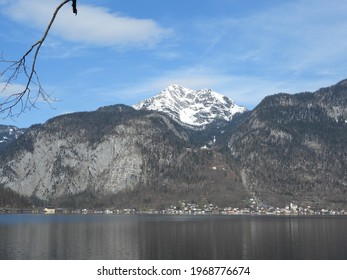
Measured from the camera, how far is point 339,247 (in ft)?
253

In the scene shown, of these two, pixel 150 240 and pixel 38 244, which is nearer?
pixel 38 244

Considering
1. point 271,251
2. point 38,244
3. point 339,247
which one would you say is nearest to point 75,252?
point 38,244

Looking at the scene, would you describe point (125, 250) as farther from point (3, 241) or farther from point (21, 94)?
point (21, 94)

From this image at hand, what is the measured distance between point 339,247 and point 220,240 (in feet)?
80.6

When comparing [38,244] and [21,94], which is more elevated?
[21,94]

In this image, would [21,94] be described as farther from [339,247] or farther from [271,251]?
[339,247]

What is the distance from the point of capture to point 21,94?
29.5ft
